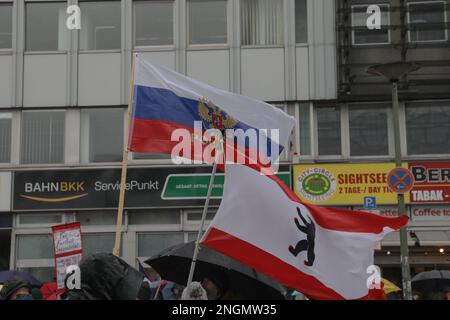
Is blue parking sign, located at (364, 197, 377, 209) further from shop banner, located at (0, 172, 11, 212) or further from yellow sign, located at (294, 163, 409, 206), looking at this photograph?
shop banner, located at (0, 172, 11, 212)

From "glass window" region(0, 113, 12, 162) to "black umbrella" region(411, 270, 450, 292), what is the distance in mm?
13197

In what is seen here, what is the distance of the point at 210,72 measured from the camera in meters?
21.5

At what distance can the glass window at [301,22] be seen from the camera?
21828 millimetres

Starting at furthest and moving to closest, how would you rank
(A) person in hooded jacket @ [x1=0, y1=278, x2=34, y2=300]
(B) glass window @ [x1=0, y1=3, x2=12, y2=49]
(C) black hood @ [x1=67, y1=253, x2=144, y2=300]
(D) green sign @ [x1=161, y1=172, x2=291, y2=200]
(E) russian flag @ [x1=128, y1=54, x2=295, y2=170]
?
(B) glass window @ [x1=0, y1=3, x2=12, y2=49], (D) green sign @ [x1=161, y1=172, x2=291, y2=200], (E) russian flag @ [x1=128, y1=54, x2=295, y2=170], (A) person in hooded jacket @ [x1=0, y1=278, x2=34, y2=300], (C) black hood @ [x1=67, y1=253, x2=144, y2=300]

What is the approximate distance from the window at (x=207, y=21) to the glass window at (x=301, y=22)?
209 centimetres

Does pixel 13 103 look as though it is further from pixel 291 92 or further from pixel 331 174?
pixel 331 174

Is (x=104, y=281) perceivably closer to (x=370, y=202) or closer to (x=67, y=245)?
(x=67, y=245)

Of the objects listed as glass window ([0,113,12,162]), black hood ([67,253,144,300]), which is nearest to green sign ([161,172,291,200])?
glass window ([0,113,12,162])

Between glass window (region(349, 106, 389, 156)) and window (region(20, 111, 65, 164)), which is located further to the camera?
window (region(20, 111, 65, 164))

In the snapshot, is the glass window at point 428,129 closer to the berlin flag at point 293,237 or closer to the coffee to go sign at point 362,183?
the coffee to go sign at point 362,183

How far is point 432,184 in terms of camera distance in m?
20.7

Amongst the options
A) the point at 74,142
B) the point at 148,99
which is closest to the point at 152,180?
the point at 74,142

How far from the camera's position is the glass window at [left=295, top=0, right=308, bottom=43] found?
21828mm
